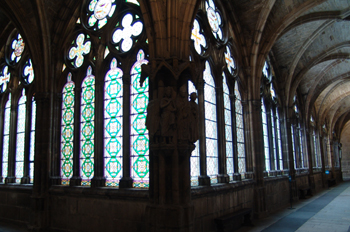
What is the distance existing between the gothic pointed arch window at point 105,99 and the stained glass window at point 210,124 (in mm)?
1932

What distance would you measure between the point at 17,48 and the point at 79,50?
3456 mm

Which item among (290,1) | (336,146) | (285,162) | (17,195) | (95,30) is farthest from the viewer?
(336,146)

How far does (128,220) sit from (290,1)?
892 cm

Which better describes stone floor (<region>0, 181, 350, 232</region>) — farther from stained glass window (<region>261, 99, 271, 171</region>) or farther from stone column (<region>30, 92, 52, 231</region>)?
stained glass window (<region>261, 99, 271, 171</region>)

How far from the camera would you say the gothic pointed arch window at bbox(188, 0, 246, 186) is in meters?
7.96

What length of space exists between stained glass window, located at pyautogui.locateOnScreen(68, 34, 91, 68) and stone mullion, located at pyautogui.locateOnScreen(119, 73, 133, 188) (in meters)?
2.09

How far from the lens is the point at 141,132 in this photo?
7.50 metres

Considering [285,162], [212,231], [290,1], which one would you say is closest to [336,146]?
[285,162]

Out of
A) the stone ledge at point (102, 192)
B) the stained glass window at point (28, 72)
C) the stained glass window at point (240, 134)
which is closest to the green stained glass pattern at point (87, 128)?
the stone ledge at point (102, 192)

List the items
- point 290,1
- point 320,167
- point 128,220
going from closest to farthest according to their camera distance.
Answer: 1. point 128,220
2. point 290,1
3. point 320,167

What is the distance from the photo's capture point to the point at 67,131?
9180 mm

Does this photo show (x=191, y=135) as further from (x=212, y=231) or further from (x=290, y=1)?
(x=290, y=1)

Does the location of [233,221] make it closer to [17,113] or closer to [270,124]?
[270,124]

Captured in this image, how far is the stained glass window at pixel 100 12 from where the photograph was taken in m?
8.79
